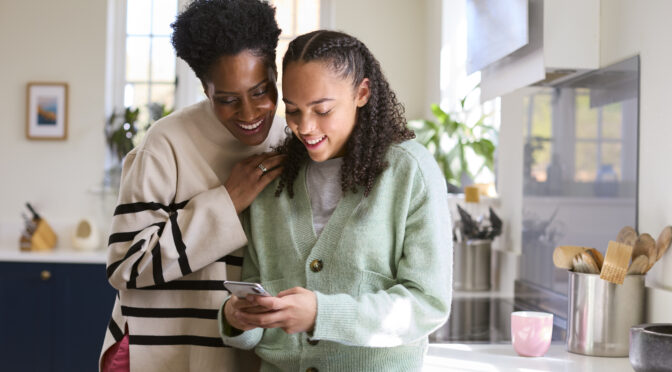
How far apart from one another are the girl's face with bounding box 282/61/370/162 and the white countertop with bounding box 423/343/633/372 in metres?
0.58

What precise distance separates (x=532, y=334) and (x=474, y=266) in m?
1.21

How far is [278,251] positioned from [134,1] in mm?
3833

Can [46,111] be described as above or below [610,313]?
above

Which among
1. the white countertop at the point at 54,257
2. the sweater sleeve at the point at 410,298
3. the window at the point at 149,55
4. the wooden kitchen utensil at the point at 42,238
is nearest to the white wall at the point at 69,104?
the wooden kitchen utensil at the point at 42,238

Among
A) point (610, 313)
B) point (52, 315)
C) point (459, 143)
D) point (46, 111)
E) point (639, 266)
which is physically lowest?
point (52, 315)

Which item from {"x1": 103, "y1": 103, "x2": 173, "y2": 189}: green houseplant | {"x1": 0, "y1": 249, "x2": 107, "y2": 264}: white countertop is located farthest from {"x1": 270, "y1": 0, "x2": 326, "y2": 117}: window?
{"x1": 0, "y1": 249, "x2": 107, "y2": 264}: white countertop

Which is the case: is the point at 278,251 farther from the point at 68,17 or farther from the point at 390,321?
the point at 68,17

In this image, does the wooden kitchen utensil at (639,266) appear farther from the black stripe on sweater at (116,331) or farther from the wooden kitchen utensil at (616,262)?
the black stripe on sweater at (116,331)

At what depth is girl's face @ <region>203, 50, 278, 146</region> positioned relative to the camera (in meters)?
1.25

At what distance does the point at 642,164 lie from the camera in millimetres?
1643

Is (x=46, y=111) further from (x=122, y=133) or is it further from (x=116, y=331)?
(x=116, y=331)

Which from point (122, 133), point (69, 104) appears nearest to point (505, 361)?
point (122, 133)

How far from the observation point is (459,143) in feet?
11.0

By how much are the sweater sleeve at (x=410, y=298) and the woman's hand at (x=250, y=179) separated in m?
0.28
